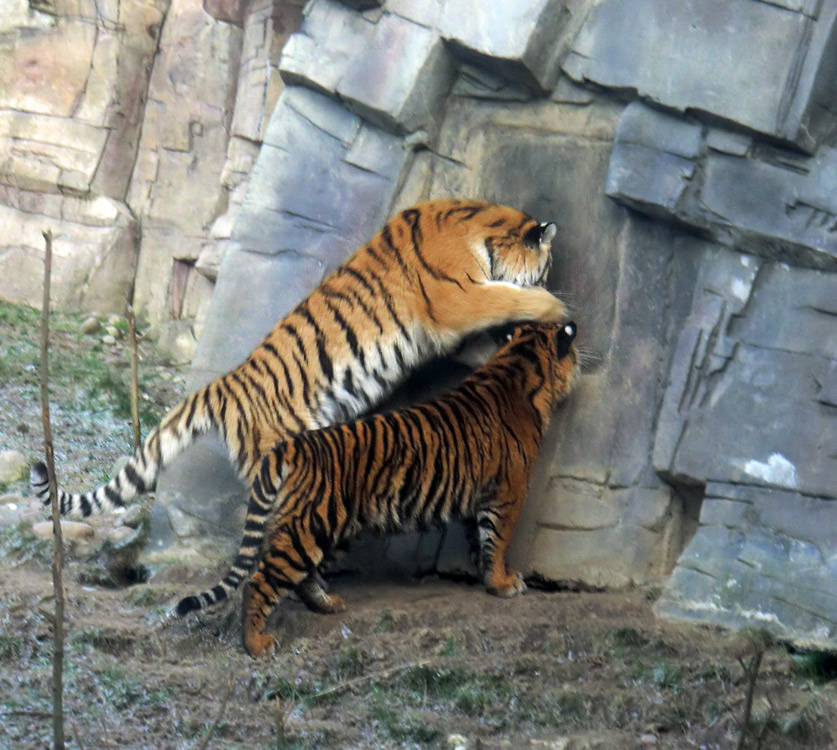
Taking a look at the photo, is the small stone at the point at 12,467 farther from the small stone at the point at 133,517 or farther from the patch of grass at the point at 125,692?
the patch of grass at the point at 125,692

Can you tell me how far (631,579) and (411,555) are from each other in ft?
3.23

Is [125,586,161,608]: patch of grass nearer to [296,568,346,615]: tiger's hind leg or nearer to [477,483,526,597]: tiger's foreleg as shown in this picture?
[296,568,346,615]: tiger's hind leg

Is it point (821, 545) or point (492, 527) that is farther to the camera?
point (492, 527)

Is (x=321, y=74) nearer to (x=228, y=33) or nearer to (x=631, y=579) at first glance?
(x=631, y=579)

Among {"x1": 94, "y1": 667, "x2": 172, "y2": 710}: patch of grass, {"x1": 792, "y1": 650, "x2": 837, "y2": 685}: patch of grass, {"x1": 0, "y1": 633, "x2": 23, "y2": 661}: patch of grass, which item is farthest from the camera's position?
{"x1": 792, "y1": 650, "x2": 837, "y2": 685}: patch of grass

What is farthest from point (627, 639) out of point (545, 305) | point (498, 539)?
point (545, 305)

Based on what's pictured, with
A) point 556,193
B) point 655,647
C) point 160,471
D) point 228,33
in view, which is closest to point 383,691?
point 655,647

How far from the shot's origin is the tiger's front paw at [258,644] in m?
3.91

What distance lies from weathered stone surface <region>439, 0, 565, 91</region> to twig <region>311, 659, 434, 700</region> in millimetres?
2560

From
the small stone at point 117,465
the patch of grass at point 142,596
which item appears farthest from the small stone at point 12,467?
the patch of grass at point 142,596

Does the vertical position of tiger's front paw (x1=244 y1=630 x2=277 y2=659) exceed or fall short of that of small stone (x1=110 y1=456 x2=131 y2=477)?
it exceeds it

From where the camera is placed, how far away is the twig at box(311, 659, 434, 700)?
3559 mm

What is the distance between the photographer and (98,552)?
5.11m

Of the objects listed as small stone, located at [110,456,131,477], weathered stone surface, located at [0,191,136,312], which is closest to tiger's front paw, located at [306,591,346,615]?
small stone, located at [110,456,131,477]
